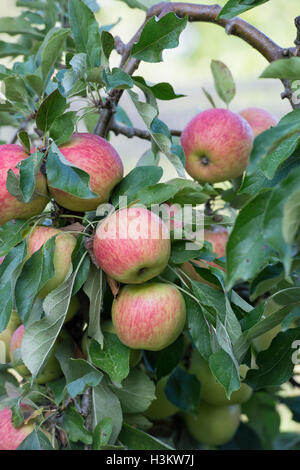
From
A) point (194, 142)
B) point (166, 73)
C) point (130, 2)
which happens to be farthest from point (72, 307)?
→ point (166, 73)

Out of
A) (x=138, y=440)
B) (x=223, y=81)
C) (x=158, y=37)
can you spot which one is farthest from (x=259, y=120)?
(x=138, y=440)

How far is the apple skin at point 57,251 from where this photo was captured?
74cm

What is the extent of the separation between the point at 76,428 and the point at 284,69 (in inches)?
19.6

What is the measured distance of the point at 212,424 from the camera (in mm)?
1112

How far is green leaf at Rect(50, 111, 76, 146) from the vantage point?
0.73 metres

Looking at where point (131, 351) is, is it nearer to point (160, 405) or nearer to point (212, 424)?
point (160, 405)

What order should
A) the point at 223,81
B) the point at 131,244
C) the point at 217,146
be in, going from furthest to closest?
the point at 223,81
the point at 217,146
the point at 131,244

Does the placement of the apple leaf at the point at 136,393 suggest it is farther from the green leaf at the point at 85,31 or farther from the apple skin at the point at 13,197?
the green leaf at the point at 85,31

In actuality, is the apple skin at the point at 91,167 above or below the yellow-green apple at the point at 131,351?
above

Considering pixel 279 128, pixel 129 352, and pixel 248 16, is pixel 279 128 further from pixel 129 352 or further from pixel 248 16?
pixel 248 16

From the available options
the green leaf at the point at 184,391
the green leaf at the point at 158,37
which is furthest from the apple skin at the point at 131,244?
the green leaf at the point at 184,391

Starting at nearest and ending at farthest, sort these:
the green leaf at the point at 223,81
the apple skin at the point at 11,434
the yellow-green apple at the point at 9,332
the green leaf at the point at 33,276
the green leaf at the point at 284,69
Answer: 1. the green leaf at the point at 284,69
2. the green leaf at the point at 33,276
3. the apple skin at the point at 11,434
4. the yellow-green apple at the point at 9,332
5. the green leaf at the point at 223,81

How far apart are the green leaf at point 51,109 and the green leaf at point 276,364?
0.39m
